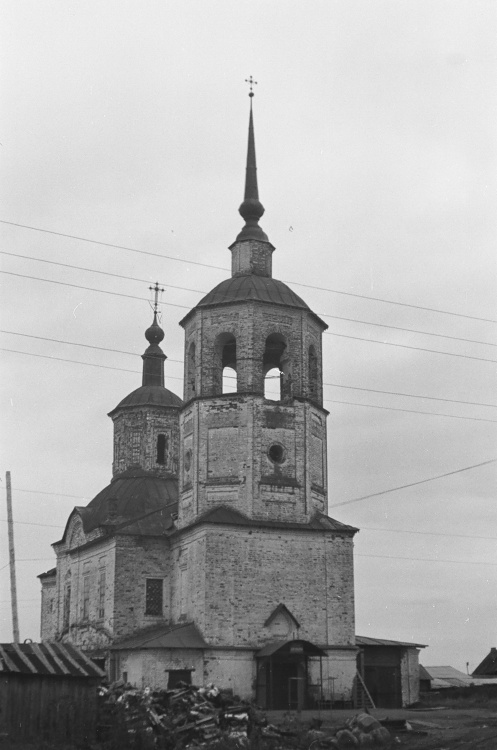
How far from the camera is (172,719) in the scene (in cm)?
2025

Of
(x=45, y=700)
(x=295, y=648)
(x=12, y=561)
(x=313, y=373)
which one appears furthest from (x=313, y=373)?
(x=45, y=700)

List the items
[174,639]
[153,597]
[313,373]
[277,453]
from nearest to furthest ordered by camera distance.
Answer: [174,639] → [277,453] → [313,373] → [153,597]

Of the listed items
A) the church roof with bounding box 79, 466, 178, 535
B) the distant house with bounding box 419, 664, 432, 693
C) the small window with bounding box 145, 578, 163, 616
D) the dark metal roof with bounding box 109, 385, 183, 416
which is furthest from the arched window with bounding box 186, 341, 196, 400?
the distant house with bounding box 419, 664, 432, 693

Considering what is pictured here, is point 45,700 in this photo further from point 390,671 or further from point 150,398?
point 150,398

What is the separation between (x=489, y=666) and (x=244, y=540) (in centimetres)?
1630

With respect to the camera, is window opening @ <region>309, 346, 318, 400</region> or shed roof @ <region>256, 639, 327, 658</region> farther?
window opening @ <region>309, 346, 318, 400</region>

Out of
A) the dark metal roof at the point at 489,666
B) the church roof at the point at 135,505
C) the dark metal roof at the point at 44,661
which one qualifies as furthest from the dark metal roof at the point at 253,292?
the dark metal roof at the point at 489,666

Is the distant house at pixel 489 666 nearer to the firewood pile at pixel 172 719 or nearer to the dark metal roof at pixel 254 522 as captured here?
the dark metal roof at pixel 254 522

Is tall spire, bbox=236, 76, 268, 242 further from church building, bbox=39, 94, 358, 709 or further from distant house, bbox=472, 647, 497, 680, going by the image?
distant house, bbox=472, 647, 497, 680

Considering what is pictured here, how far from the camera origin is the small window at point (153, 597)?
110 ft

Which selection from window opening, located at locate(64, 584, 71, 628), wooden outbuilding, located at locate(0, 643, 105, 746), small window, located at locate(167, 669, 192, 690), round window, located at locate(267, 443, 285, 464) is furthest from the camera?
window opening, located at locate(64, 584, 71, 628)

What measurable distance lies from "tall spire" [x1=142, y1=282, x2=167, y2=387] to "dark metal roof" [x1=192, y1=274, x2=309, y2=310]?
1111 cm

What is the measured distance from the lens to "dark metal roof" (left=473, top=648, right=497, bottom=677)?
41.0 m

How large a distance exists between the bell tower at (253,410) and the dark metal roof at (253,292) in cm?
3
